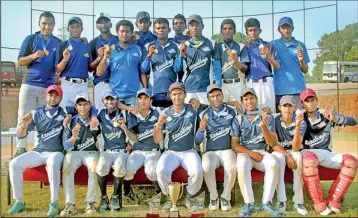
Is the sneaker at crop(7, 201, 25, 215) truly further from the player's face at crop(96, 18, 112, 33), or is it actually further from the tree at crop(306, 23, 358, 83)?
the tree at crop(306, 23, 358, 83)

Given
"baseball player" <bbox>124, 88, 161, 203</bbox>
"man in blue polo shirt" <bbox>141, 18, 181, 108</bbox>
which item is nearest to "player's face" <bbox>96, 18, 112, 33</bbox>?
"man in blue polo shirt" <bbox>141, 18, 181, 108</bbox>

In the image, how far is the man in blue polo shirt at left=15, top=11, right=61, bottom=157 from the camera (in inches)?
256

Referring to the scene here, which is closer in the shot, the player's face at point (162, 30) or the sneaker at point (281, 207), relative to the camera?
the sneaker at point (281, 207)

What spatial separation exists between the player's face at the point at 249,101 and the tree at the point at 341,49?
1356 cm

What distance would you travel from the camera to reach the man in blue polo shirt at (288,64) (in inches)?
252

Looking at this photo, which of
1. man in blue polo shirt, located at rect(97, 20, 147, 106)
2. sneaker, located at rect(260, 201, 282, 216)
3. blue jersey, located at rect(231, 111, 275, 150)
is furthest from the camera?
man in blue polo shirt, located at rect(97, 20, 147, 106)

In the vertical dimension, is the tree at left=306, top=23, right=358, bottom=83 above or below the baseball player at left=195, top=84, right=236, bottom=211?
above

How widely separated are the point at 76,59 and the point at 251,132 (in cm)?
283

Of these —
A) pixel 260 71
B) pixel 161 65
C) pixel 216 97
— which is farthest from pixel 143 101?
pixel 260 71

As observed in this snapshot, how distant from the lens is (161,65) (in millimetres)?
6340

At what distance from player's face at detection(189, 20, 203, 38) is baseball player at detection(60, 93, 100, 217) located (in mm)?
1880

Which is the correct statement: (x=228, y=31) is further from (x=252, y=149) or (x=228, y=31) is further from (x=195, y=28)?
(x=252, y=149)

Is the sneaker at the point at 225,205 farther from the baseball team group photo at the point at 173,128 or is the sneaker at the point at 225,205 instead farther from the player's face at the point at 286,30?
the player's face at the point at 286,30

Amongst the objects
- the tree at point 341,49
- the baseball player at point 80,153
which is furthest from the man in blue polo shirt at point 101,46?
the tree at point 341,49
